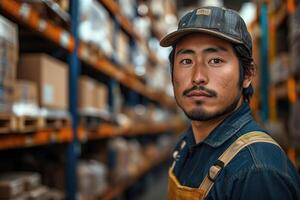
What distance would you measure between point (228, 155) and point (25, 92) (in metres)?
1.71

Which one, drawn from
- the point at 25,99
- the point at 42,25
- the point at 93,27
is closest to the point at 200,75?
the point at 25,99

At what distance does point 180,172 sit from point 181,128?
39.9 ft

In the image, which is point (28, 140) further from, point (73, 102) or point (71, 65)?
point (71, 65)

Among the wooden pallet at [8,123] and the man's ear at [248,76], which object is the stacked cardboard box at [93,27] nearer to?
the wooden pallet at [8,123]

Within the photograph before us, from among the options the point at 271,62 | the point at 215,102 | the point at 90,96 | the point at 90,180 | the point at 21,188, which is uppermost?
the point at 271,62

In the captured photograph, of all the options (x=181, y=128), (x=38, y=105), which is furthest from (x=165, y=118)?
(x=38, y=105)

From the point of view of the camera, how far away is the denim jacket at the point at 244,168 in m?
1.43

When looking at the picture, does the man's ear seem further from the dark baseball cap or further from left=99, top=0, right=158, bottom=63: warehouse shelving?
left=99, top=0, right=158, bottom=63: warehouse shelving

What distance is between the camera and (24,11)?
8.41 ft

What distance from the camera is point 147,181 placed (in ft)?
28.4

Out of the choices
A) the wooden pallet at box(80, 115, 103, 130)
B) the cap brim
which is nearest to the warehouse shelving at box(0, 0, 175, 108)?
the wooden pallet at box(80, 115, 103, 130)

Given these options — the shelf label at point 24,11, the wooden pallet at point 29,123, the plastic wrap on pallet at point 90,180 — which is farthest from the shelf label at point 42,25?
the plastic wrap on pallet at point 90,180

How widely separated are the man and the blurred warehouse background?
3.95ft

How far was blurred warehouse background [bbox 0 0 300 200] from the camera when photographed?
266 centimetres
